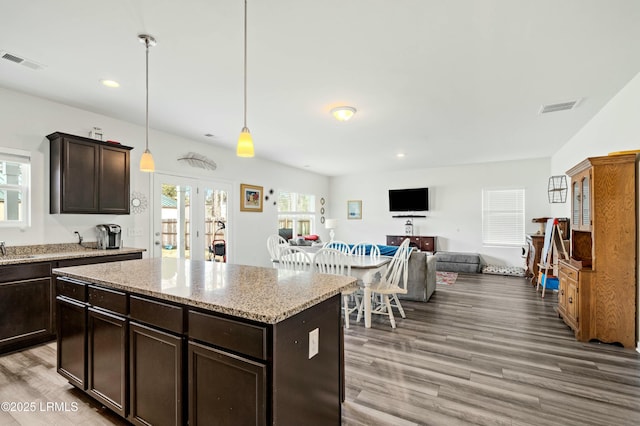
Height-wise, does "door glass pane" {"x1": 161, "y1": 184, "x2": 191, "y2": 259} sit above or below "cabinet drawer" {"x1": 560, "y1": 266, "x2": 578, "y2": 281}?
above

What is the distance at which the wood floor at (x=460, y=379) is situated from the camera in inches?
81.1

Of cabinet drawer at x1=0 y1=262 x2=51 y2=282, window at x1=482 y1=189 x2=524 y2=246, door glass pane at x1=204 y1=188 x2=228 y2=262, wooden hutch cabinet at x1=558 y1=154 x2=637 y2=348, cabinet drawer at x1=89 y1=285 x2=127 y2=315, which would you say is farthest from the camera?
window at x1=482 y1=189 x2=524 y2=246

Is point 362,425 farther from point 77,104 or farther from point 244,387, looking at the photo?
point 77,104

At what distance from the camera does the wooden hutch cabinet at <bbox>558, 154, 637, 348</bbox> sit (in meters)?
3.03

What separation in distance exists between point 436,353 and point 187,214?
424 centimetres

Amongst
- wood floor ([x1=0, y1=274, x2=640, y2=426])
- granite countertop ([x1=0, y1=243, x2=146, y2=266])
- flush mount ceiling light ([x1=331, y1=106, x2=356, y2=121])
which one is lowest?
wood floor ([x1=0, y1=274, x2=640, y2=426])

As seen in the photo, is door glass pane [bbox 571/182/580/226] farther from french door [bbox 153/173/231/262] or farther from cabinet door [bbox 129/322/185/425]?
french door [bbox 153/173/231/262]

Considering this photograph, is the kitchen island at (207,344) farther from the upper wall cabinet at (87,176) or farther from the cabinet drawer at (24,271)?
the upper wall cabinet at (87,176)

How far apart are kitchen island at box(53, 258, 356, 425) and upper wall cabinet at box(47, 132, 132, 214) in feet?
5.68

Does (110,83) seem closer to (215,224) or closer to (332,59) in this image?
(332,59)

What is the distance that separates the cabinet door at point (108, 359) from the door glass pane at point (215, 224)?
3.45 metres

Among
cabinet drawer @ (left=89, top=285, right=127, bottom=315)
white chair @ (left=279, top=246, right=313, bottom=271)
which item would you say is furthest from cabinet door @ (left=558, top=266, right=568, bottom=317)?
cabinet drawer @ (left=89, top=285, right=127, bottom=315)

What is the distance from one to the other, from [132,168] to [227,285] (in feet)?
11.3

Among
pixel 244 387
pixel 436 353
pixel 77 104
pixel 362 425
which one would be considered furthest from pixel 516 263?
pixel 77 104
